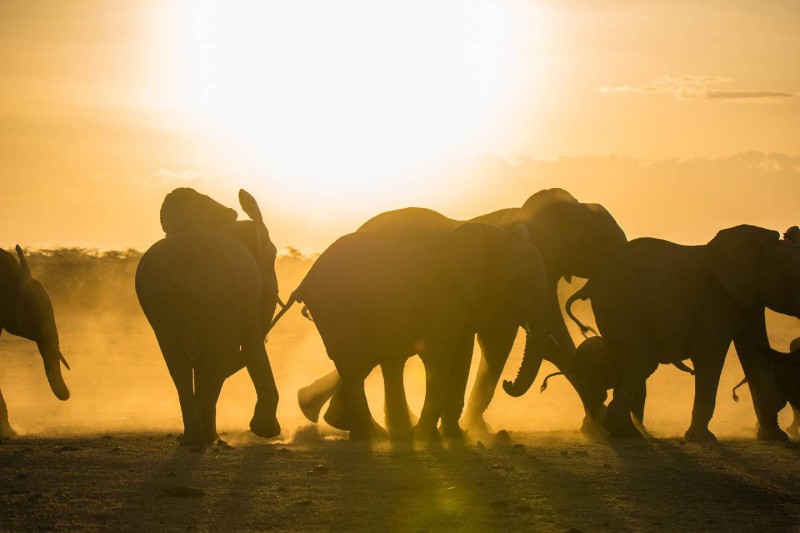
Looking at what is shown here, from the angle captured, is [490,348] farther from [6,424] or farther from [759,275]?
[6,424]

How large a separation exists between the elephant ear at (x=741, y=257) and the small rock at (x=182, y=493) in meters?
8.33

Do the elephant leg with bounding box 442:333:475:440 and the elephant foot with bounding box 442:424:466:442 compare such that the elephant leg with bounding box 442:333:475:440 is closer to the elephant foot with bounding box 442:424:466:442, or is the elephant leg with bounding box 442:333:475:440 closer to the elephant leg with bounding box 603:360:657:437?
the elephant foot with bounding box 442:424:466:442

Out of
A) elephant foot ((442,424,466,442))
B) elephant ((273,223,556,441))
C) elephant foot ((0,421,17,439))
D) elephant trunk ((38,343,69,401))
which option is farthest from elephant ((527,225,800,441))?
elephant trunk ((38,343,69,401))

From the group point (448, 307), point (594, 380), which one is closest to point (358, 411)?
point (448, 307)

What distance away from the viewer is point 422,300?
19109mm

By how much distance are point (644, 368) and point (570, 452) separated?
3083 mm

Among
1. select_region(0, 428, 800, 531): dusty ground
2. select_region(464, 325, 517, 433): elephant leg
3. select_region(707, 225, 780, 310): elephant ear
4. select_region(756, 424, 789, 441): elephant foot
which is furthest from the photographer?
select_region(464, 325, 517, 433): elephant leg

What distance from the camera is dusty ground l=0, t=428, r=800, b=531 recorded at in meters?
12.4

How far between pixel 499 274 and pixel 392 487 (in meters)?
5.68

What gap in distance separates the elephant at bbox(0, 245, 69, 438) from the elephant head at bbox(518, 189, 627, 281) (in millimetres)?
7004

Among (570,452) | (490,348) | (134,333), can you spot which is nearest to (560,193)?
(490,348)

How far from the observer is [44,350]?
2192cm

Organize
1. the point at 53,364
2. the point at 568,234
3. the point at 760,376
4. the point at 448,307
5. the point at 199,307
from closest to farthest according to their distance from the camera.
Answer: the point at 199,307 → the point at 448,307 → the point at 760,376 → the point at 53,364 → the point at 568,234

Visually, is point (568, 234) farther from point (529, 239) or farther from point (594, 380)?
point (594, 380)
